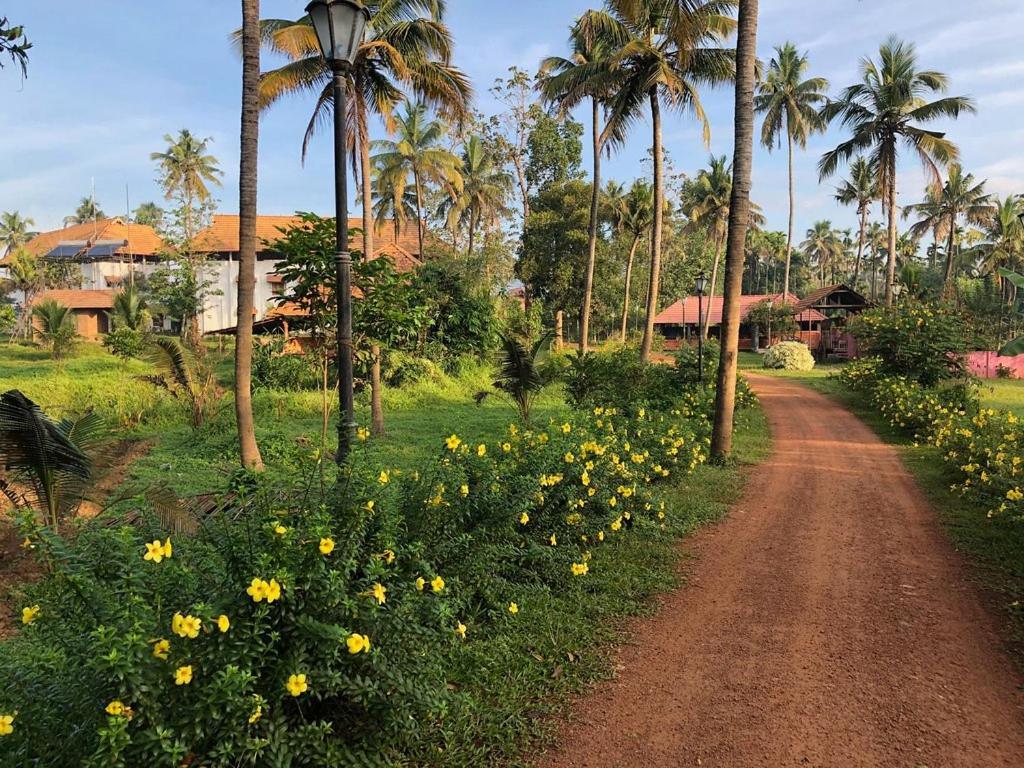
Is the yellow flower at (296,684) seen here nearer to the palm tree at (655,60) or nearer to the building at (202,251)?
the palm tree at (655,60)

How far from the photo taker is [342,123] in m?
4.79

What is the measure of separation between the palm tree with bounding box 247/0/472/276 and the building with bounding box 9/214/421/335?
14.3 m

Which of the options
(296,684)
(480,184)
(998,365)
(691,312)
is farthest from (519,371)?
(691,312)

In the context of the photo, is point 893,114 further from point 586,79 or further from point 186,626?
point 186,626

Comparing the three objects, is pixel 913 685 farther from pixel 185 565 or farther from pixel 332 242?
pixel 332 242

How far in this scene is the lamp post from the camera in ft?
15.5

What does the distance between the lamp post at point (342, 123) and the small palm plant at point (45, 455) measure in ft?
6.27

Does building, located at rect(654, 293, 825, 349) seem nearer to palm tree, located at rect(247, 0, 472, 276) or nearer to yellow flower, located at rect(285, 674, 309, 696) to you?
palm tree, located at rect(247, 0, 472, 276)

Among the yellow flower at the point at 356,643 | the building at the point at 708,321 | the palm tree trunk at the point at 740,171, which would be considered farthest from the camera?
the building at the point at 708,321

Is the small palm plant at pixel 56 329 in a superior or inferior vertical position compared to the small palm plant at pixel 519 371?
superior

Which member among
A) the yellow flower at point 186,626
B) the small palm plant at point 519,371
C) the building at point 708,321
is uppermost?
the building at point 708,321

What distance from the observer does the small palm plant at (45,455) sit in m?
4.29

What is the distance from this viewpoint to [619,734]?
10.3 feet

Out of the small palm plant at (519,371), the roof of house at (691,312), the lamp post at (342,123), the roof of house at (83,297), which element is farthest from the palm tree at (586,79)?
the roof of house at (83,297)
